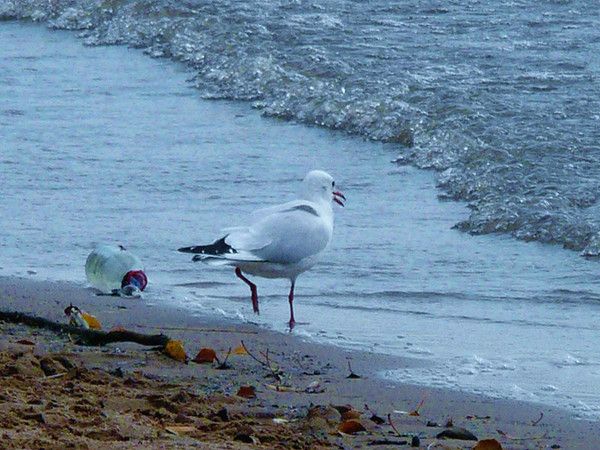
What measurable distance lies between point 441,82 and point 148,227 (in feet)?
14.3

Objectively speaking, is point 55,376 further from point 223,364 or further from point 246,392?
point 223,364

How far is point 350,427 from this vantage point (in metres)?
3.85

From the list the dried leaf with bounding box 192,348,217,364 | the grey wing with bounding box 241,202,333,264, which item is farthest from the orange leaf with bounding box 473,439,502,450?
the grey wing with bounding box 241,202,333,264

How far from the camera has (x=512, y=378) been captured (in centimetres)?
491

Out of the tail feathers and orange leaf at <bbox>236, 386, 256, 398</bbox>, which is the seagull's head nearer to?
the tail feathers

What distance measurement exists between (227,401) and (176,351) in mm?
641

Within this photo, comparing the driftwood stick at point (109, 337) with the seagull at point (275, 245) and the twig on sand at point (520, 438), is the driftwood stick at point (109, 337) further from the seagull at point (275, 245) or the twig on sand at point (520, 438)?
the twig on sand at point (520, 438)

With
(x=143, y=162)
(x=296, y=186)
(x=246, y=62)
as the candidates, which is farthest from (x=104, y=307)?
(x=246, y=62)

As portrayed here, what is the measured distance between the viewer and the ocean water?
5.62 metres

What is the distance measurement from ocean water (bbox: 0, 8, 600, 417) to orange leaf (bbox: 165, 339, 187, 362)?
762mm

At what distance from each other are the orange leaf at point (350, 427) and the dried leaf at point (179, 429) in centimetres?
43

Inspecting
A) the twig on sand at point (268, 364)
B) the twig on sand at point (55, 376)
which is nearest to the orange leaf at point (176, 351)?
the twig on sand at point (268, 364)

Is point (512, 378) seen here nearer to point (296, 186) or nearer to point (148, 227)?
point (148, 227)

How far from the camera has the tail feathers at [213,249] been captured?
19.5 feet
